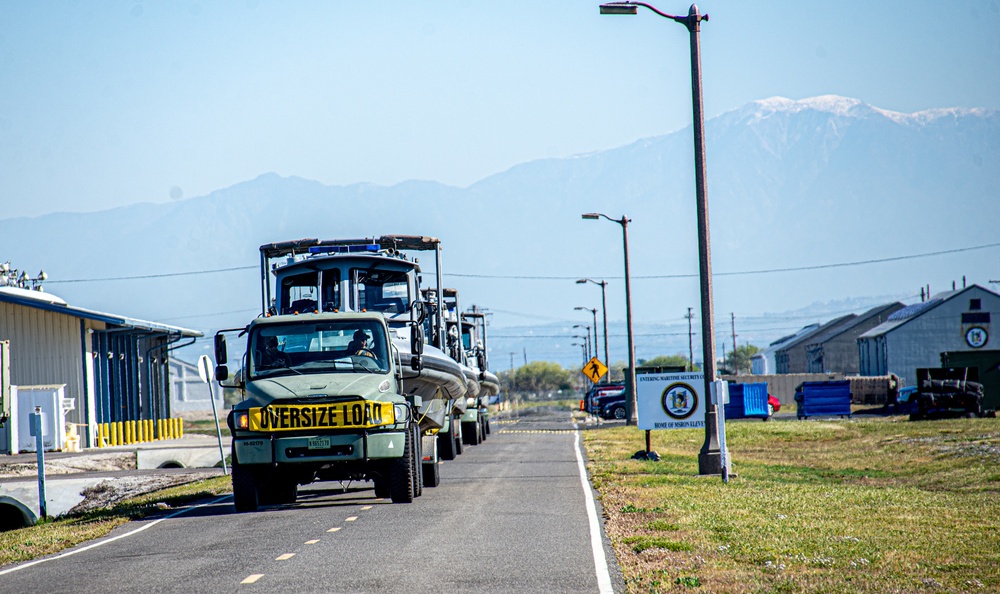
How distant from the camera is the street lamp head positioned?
2111cm

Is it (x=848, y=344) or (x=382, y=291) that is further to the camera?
(x=848, y=344)

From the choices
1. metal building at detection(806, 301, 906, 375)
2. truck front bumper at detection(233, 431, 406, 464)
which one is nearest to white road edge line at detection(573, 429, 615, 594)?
truck front bumper at detection(233, 431, 406, 464)

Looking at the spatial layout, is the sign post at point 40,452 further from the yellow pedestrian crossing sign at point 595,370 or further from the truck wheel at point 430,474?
the yellow pedestrian crossing sign at point 595,370

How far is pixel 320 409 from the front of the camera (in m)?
15.4

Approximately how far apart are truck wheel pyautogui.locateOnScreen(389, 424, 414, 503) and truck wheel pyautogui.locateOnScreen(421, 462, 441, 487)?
2.60 m

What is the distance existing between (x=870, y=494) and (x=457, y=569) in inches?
357

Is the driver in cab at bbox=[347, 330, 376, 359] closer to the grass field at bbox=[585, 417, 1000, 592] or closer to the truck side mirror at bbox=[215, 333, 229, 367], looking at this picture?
the truck side mirror at bbox=[215, 333, 229, 367]

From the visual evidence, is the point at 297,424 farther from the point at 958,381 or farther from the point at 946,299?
the point at 946,299

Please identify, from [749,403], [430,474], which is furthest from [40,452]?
[749,403]

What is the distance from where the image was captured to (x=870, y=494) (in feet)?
56.0

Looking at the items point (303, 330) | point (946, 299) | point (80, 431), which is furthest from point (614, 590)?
point (946, 299)

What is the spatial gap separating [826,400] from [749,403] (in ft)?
11.7

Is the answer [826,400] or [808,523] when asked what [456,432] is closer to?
[808,523]

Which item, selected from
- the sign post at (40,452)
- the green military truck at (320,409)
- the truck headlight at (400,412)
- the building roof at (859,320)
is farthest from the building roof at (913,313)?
Answer: the sign post at (40,452)
